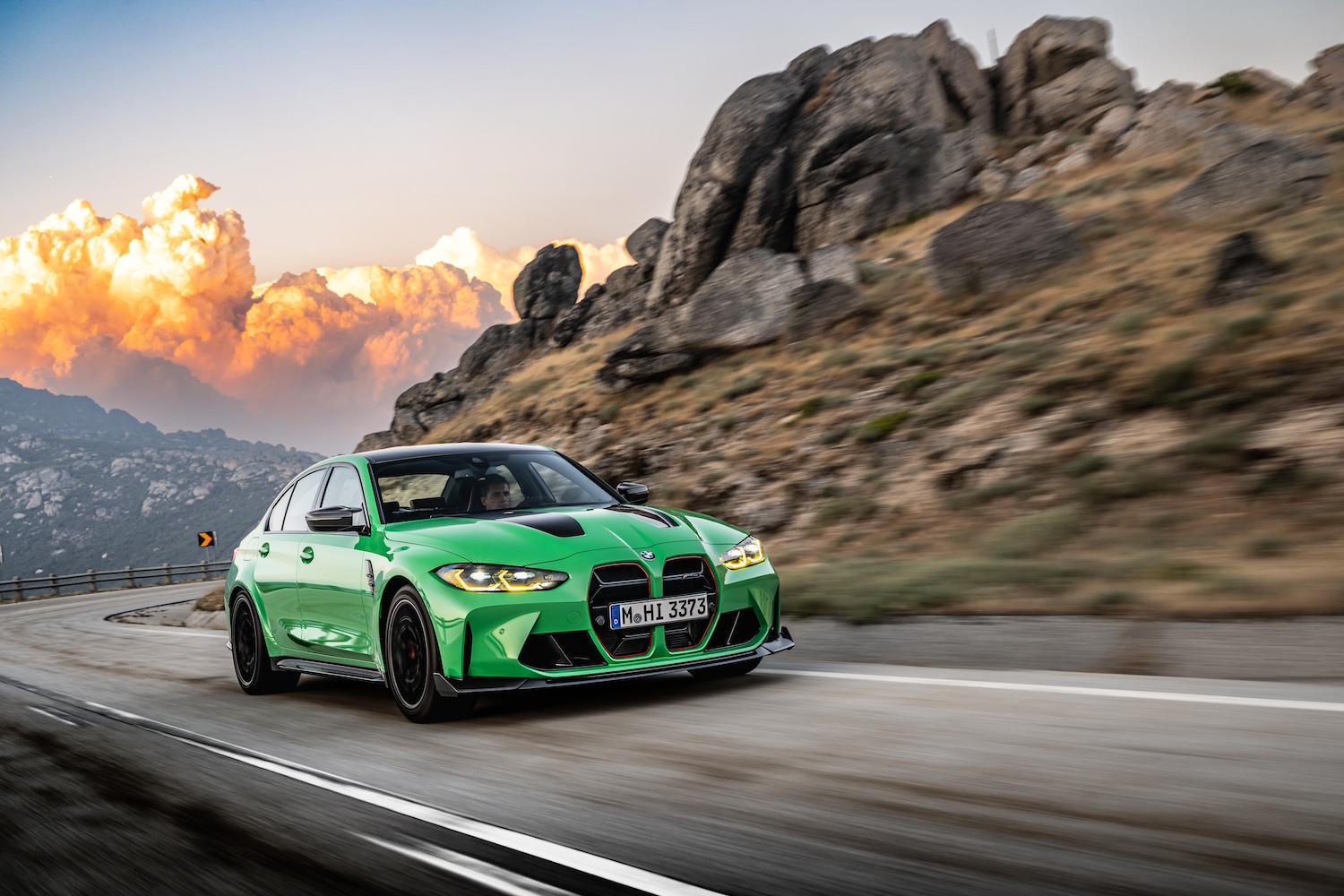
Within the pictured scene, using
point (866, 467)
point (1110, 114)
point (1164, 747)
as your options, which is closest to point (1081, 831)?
point (1164, 747)

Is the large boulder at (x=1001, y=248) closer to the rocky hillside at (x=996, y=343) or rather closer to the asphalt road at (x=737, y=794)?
the rocky hillside at (x=996, y=343)

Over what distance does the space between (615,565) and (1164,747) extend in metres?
2.70

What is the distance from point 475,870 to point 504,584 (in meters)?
2.41

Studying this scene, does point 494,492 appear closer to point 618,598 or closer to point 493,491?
point 493,491

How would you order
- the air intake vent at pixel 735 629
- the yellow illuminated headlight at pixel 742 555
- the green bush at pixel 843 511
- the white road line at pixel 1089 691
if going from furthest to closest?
the green bush at pixel 843 511 → the yellow illuminated headlight at pixel 742 555 → the air intake vent at pixel 735 629 → the white road line at pixel 1089 691

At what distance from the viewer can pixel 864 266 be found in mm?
26094

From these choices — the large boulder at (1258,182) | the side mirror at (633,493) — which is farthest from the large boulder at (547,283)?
the side mirror at (633,493)

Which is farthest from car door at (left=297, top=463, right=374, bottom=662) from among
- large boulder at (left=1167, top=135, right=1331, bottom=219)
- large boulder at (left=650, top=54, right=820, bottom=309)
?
large boulder at (left=650, top=54, right=820, bottom=309)

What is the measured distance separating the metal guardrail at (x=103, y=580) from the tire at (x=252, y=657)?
3959 cm

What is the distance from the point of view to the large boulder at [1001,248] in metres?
20.4

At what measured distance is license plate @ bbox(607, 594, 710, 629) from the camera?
570cm

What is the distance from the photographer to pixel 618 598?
226 inches

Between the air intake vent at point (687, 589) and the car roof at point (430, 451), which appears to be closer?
the air intake vent at point (687, 589)

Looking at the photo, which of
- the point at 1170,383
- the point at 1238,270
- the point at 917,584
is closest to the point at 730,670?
the point at 917,584
